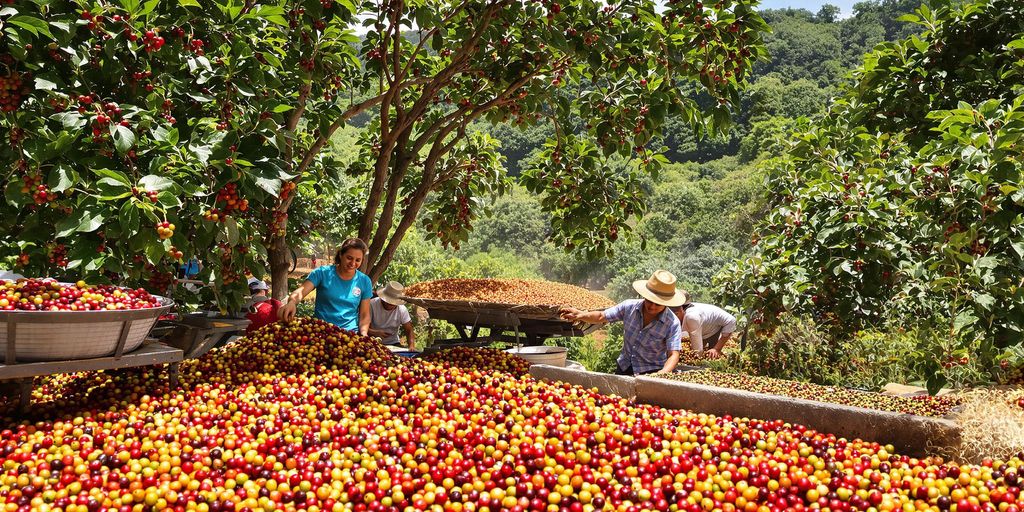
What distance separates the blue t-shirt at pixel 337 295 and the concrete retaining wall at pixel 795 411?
1.97m

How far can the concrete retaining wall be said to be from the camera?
6.91 feet

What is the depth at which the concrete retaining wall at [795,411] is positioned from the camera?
211 centimetres

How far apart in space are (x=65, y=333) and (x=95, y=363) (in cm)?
18

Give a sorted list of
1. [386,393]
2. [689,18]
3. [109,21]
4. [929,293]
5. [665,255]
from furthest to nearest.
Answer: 1. [665,255]
2. [929,293]
3. [689,18]
4. [386,393]
5. [109,21]

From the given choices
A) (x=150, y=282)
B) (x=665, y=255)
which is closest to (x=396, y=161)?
(x=150, y=282)

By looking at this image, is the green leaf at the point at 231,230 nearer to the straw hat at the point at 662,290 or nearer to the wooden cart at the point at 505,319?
the wooden cart at the point at 505,319

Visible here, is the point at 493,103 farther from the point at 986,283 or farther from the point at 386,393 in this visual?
the point at 986,283

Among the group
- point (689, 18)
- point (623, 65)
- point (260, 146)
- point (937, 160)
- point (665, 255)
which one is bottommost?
point (665, 255)

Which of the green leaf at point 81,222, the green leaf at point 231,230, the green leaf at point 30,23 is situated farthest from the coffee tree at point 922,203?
the green leaf at point 30,23

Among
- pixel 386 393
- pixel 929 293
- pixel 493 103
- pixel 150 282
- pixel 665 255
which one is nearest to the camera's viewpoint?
pixel 386 393

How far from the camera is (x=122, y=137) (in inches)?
89.0

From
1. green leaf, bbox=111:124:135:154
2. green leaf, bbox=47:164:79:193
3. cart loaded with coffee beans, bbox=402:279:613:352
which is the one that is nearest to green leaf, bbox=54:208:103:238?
green leaf, bbox=47:164:79:193

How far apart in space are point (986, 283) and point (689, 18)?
2.04 metres

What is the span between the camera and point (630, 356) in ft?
14.9
